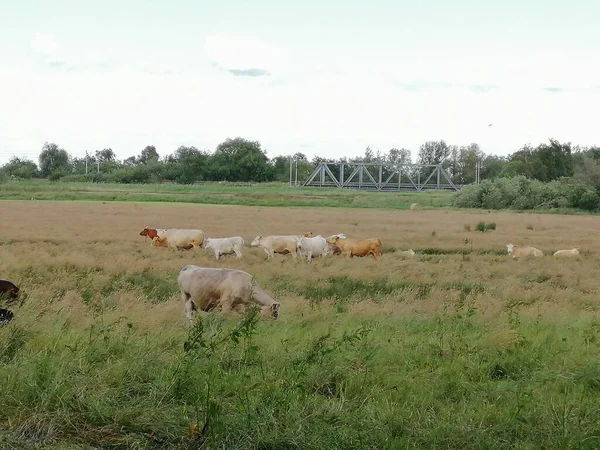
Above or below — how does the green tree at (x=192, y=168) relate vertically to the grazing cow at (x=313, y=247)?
above

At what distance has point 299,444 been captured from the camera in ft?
17.7

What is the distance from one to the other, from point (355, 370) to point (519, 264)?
64.0 feet

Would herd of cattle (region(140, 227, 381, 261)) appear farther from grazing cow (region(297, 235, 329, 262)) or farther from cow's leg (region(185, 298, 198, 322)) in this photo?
cow's leg (region(185, 298, 198, 322))

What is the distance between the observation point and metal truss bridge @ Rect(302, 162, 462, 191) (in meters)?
133

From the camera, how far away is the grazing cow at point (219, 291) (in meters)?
12.7

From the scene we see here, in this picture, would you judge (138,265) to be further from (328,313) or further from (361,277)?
(328,313)

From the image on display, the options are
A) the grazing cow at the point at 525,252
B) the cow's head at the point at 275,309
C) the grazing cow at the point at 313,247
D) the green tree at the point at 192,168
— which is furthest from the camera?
the green tree at the point at 192,168

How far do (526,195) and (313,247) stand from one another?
55.5 meters

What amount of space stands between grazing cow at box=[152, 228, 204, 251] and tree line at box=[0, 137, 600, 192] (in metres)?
91.4

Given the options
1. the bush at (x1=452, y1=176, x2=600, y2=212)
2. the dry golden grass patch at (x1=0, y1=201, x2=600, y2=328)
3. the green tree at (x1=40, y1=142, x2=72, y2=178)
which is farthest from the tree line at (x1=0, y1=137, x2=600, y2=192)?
the dry golden grass patch at (x1=0, y1=201, x2=600, y2=328)

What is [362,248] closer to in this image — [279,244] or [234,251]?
[279,244]

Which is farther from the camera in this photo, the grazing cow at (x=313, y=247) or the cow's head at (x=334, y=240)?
the cow's head at (x=334, y=240)

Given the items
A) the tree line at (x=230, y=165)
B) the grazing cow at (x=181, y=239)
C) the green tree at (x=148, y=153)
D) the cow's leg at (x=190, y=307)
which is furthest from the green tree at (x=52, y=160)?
the cow's leg at (x=190, y=307)

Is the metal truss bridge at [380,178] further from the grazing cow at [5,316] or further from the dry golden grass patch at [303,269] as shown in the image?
the grazing cow at [5,316]
